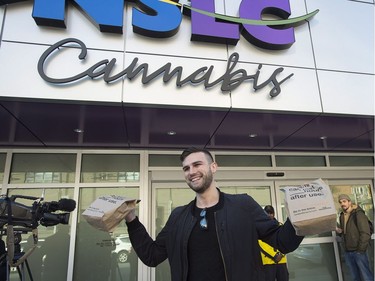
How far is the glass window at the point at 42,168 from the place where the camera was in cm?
454

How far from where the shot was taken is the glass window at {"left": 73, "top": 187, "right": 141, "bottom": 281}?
14.2ft

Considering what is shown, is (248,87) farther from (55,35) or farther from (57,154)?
(57,154)

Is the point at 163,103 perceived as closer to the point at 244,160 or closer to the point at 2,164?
the point at 244,160

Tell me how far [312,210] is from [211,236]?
1.99ft

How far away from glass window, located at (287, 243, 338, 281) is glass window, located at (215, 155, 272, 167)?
66.5 inches

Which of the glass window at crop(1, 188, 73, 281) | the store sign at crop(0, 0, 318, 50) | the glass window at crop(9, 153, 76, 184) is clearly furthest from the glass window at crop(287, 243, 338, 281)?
the glass window at crop(9, 153, 76, 184)

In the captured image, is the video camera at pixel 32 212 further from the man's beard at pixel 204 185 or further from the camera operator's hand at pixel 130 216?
the man's beard at pixel 204 185

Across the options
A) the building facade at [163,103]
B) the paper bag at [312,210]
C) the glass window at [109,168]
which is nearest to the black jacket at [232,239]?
the paper bag at [312,210]

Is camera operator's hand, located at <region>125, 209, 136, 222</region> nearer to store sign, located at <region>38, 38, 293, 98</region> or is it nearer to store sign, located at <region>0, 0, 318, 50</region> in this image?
store sign, located at <region>38, 38, 293, 98</region>

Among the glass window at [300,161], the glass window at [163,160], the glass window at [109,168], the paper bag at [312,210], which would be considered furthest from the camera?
the glass window at [300,161]

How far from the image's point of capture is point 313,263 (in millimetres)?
5137

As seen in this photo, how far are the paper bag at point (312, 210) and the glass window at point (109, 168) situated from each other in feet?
12.2

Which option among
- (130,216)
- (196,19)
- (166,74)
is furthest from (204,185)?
(196,19)

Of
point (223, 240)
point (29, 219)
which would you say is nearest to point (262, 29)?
point (223, 240)
